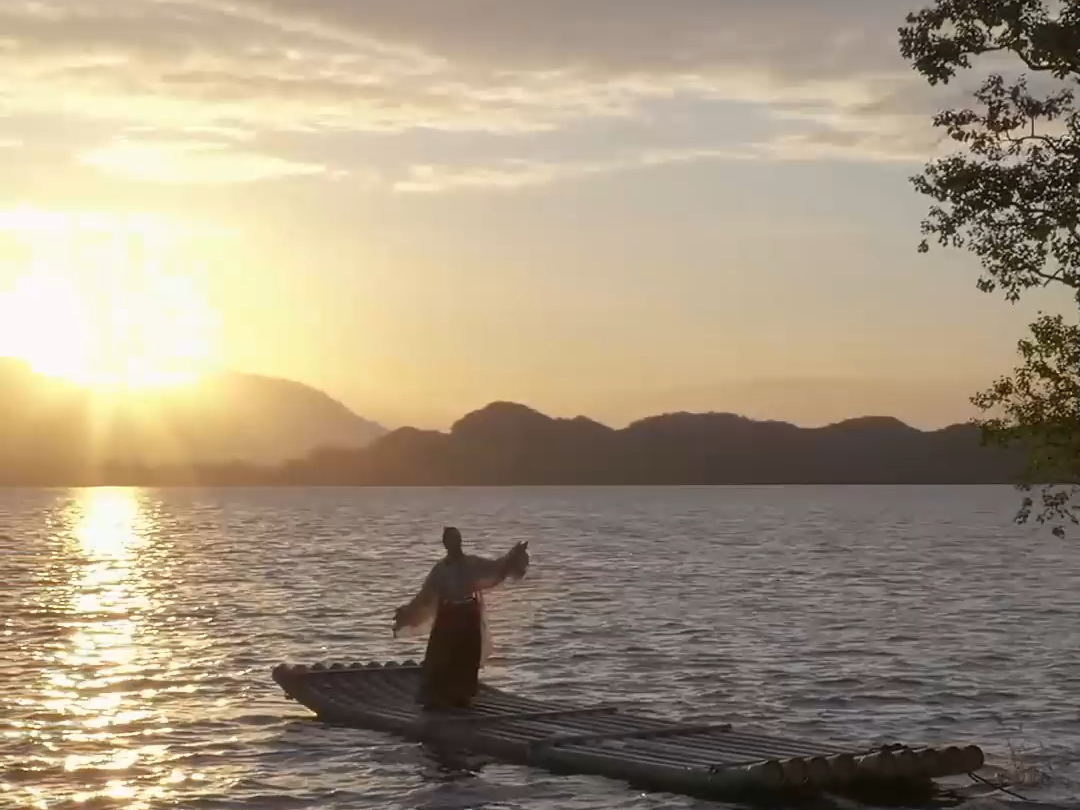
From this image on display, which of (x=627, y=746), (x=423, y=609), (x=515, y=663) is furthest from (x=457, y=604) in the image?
(x=515, y=663)

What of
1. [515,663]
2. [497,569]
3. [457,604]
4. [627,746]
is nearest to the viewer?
[627,746]

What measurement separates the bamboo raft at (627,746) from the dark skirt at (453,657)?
0.36m

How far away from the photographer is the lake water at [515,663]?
2586 centimetres

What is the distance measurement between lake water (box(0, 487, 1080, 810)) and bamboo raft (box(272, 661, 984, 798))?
37cm

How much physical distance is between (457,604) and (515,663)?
14766mm

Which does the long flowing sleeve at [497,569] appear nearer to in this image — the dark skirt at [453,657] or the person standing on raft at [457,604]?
the person standing on raft at [457,604]

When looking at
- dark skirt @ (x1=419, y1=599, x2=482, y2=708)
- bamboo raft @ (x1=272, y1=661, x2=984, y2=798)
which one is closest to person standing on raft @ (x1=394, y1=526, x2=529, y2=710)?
dark skirt @ (x1=419, y1=599, x2=482, y2=708)

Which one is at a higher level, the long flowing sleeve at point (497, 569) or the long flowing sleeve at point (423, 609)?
the long flowing sleeve at point (497, 569)

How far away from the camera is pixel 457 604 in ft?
90.0

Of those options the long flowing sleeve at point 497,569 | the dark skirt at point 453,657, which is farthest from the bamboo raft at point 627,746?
the long flowing sleeve at point 497,569

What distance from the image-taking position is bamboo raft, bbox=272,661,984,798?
73.7 ft

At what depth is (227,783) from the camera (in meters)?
25.7

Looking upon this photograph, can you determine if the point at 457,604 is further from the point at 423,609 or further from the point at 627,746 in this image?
the point at 627,746

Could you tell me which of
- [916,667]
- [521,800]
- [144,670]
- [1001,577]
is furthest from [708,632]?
[1001,577]
